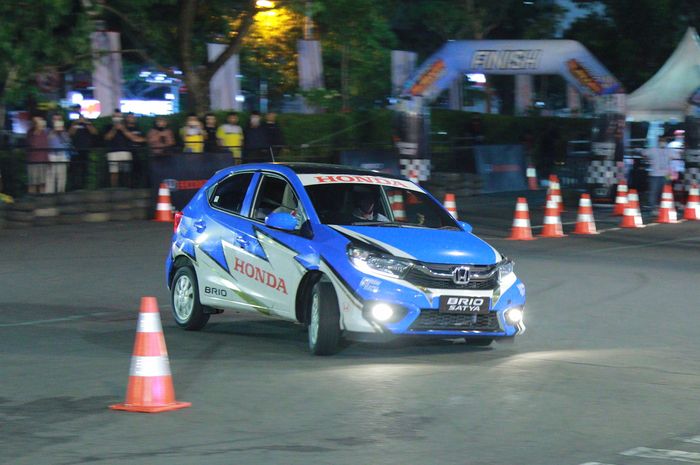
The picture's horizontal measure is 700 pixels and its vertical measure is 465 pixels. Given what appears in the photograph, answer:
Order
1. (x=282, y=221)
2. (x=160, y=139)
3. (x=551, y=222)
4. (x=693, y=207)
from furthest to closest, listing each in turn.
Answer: (x=693, y=207) → (x=160, y=139) → (x=551, y=222) → (x=282, y=221)

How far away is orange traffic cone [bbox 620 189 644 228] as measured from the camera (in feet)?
80.6

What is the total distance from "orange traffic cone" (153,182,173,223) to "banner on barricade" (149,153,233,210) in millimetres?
362

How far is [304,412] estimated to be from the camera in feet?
26.2

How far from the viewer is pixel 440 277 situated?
10094 mm

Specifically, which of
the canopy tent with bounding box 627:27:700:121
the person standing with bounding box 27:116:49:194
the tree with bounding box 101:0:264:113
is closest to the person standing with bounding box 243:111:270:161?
the tree with bounding box 101:0:264:113

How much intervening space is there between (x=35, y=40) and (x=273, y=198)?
1676cm

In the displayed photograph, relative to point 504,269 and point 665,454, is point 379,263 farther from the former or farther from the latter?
point 665,454

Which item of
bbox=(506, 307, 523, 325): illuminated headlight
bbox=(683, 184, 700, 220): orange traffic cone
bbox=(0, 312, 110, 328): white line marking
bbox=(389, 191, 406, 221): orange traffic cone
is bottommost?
bbox=(683, 184, 700, 220): orange traffic cone

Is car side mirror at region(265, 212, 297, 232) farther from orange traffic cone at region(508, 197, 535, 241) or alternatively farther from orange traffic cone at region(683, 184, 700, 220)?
orange traffic cone at region(683, 184, 700, 220)

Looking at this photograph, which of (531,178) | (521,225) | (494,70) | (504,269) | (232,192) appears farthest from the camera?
(531,178)

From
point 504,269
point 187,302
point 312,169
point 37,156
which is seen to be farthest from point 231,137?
point 504,269

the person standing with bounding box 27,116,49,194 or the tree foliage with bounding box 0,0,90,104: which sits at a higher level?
the tree foliage with bounding box 0,0,90,104

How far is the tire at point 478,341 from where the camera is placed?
10820mm

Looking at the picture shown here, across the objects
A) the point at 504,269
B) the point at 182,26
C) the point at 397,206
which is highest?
the point at 182,26
